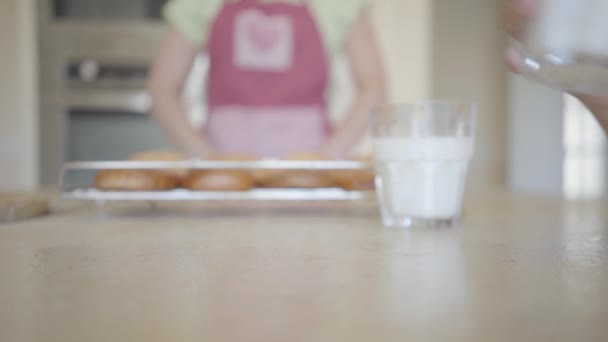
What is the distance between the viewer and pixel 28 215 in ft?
2.11

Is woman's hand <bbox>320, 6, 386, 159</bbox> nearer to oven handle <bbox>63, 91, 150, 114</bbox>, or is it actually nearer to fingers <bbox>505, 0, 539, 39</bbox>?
fingers <bbox>505, 0, 539, 39</bbox>

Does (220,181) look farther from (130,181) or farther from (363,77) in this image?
(363,77)

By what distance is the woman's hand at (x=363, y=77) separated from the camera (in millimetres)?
1093

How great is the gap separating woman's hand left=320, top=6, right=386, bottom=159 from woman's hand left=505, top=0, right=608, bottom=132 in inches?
24.5

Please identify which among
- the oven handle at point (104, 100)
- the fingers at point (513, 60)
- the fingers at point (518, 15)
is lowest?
the oven handle at point (104, 100)

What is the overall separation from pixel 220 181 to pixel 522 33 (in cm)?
40

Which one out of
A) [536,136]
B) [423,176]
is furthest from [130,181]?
[536,136]

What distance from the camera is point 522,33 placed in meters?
0.37

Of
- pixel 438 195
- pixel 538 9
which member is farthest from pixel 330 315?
pixel 438 195

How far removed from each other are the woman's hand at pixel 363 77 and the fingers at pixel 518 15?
0.68 metres

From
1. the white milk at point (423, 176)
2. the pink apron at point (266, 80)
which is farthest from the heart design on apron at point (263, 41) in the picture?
the white milk at point (423, 176)

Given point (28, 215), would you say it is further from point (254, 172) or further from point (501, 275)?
point (501, 275)

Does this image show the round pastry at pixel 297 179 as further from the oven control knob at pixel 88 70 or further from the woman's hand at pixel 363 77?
the oven control knob at pixel 88 70

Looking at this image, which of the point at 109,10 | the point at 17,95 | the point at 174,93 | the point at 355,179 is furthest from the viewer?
the point at 109,10
